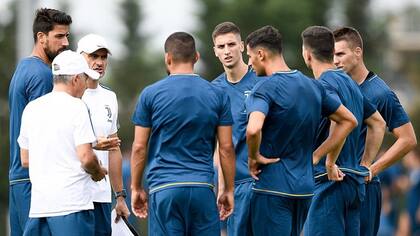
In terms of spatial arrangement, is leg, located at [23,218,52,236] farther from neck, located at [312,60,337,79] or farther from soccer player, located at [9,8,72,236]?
neck, located at [312,60,337,79]

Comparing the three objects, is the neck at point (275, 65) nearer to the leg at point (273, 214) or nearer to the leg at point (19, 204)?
the leg at point (273, 214)

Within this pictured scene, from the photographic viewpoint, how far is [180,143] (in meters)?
10.9

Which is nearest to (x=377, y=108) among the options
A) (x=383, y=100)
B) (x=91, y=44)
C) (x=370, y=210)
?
(x=383, y=100)

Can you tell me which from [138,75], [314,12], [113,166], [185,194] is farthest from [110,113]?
[138,75]

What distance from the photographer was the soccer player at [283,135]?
1102 cm

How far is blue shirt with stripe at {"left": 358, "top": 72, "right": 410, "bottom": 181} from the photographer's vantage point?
12477 millimetres

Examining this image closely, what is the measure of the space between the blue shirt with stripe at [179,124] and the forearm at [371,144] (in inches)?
77.8

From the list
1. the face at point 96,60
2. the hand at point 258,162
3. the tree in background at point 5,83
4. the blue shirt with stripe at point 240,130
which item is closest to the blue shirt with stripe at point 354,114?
the blue shirt with stripe at point 240,130

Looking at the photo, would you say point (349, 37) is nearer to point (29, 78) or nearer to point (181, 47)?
point (181, 47)

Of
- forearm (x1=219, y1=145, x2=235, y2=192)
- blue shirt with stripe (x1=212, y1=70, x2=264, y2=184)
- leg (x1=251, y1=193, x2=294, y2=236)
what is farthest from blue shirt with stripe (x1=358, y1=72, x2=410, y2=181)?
forearm (x1=219, y1=145, x2=235, y2=192)

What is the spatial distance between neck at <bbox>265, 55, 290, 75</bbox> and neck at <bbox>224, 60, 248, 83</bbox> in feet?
4.50

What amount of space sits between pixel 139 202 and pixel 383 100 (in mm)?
3058

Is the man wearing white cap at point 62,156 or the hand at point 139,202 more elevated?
the man wearing white cap at point 62,156

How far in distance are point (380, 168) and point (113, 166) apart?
2.78 metres
